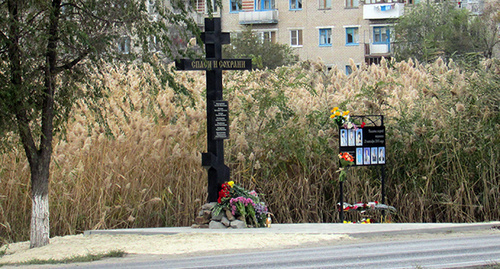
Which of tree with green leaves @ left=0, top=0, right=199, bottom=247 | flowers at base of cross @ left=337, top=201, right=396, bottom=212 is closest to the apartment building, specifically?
flowers at base of cross @ left=337, top=201, right=396, bottom=212

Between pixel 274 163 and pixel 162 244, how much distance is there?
459 centimetres

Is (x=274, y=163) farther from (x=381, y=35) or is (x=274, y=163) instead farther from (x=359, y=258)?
(x=381, y=35)

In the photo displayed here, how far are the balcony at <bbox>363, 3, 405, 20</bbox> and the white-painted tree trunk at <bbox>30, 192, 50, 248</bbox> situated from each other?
45.0m

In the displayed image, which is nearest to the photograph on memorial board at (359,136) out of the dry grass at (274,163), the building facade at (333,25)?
the dry grass at (274,163)

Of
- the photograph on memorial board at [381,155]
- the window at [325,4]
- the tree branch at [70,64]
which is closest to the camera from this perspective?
the tree branch at [70,64]

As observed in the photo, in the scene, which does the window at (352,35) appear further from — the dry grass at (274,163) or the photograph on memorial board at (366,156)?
the photograph on memorial board at (366,156)

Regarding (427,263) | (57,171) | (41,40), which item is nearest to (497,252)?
(427,263)

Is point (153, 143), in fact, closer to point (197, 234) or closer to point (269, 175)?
point (269, 175)

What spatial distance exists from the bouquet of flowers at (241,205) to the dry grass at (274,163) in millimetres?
1320

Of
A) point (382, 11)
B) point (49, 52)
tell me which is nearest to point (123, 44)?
point (49, 52)

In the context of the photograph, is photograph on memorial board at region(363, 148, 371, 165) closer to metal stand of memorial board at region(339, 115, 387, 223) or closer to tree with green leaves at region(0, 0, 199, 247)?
metal stand of memorial board at region(339, 115, 387, 223)

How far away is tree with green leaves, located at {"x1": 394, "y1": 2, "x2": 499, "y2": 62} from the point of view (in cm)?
4675

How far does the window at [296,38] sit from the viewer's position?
185 ft

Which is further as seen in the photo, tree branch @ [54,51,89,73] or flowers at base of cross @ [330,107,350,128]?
flowers at base of cross @ [330,107,350,128]
